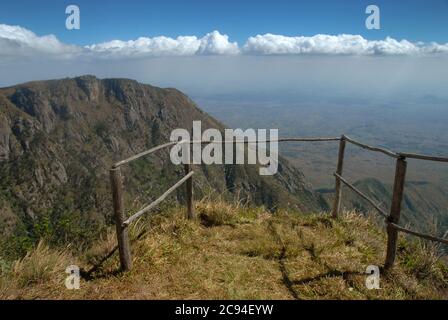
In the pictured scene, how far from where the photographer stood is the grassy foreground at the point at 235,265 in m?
4.98

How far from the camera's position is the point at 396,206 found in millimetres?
5539

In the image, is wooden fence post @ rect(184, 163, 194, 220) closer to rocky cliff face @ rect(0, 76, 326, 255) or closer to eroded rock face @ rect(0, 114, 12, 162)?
rocky cliff face @ rect(0, 76, 326, 255)

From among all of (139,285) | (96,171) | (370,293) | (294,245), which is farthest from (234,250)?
(96,171)

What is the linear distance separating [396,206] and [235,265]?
260cm

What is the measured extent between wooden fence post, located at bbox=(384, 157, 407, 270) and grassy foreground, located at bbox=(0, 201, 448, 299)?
0.82 ft

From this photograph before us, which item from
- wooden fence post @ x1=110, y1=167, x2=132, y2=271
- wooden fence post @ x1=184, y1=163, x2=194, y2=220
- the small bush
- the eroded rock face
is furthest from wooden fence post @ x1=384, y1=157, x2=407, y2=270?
the eroded rock face

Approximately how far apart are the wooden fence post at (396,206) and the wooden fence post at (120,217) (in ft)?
12.8

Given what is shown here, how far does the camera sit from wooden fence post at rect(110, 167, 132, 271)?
5.01 meters
